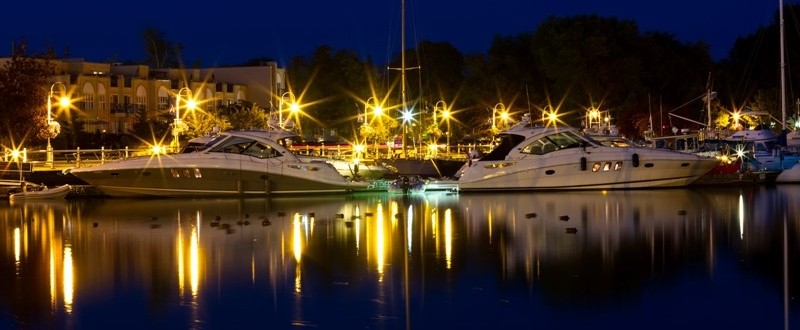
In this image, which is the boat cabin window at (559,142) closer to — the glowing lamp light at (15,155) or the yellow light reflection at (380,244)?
the yellow light reflection at (380,244)

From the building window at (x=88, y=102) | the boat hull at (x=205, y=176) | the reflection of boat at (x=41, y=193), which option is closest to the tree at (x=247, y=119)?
the building window at (x=88, y=102)

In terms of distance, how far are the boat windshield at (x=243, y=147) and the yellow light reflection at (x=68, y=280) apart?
15.4m

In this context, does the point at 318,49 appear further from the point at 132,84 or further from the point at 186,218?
the point at 186,218

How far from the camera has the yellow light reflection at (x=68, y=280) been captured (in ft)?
59.2

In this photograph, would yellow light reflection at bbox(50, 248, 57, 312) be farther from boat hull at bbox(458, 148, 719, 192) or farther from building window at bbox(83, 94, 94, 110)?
building window at bbox(83, 94, 94, 110)

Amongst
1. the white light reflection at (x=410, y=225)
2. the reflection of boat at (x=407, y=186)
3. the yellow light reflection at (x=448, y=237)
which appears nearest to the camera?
the yellow light reflection at (x=448, y=237)

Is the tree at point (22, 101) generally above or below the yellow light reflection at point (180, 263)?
above

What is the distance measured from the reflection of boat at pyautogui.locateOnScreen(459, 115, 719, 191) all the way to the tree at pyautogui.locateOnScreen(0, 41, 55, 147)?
19.2 metres

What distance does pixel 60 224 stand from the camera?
3186cm

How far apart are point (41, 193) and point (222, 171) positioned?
6.52 meters

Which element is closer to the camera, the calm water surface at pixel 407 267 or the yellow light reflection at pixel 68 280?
the calm water surface at pixel 407 267

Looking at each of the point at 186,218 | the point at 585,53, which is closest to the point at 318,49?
the point at 585,53

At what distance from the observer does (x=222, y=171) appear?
134 feet

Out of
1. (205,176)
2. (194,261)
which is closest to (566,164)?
(205,176)
